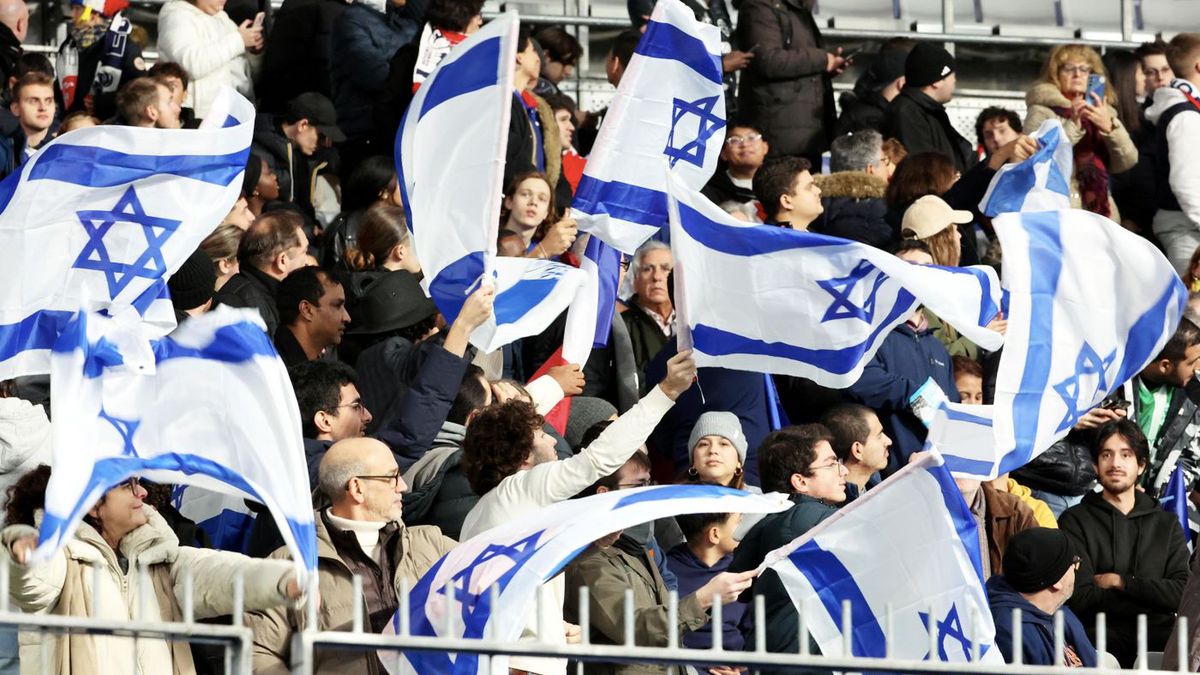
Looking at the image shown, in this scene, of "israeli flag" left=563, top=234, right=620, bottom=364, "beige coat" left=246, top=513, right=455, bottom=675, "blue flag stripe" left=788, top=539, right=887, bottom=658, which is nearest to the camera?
"beige coat" left=246, top=513, right=455, bottom=675

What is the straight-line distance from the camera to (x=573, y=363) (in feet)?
33.6

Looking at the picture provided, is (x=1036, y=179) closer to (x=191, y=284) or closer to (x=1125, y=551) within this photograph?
(x=1125, y=551)

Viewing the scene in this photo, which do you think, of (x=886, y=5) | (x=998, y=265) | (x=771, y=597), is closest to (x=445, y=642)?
(x=771, y=597)

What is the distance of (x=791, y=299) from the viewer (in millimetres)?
9266

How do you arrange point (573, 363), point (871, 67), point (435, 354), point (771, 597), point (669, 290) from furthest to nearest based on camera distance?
point (871, 67) < point (669, 290) < point (573, 363) < point (435, 354) < point (771, 597)

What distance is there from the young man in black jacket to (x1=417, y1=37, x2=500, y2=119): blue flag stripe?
9.60ft

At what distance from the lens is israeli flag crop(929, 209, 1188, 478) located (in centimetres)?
888

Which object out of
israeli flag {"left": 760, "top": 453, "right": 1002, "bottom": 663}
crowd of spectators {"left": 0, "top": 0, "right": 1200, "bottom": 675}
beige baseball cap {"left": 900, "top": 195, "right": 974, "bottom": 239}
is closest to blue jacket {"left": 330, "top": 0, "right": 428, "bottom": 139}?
crowd of spectators {"left": 0, "top": 0, "right": 1200, "bottom": 675}

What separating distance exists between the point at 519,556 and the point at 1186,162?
27.6 feet

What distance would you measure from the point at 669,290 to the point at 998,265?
2.16 m

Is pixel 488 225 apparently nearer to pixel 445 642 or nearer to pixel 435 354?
pixel 435 354

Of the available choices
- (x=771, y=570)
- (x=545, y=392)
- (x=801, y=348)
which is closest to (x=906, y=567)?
(x=771, y=570)

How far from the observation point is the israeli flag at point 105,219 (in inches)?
345

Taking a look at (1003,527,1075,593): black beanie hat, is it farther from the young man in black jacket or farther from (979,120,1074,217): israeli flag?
(979,120,1074,217): israeli flag
